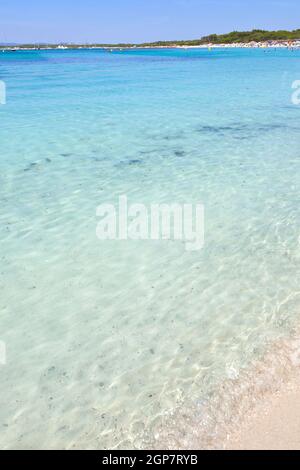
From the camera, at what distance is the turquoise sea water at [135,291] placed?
4406 mm

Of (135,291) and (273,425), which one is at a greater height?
(135,291)

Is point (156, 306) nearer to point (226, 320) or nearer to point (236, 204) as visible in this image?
point (226, 320)

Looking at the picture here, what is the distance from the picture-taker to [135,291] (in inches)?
256

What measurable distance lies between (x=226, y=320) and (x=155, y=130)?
13.3m

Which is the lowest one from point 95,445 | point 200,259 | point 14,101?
point 95,445

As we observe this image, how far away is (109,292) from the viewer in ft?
21.3

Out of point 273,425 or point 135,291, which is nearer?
point 273,425

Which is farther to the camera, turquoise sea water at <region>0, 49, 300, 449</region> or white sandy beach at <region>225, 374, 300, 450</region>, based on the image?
turquoise sea water at <region>0, 49, 300, 449</region>

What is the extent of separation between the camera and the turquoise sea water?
4406 millimetres

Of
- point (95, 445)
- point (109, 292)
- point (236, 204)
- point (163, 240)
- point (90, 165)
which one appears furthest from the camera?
point (90, 165)

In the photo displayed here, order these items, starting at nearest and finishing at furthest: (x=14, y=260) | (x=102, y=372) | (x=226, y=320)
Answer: (x=102, y=372)
(x=226, y=320)
(x=14, y=260)

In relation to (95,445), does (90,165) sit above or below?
above

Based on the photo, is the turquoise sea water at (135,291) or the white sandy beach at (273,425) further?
the turquoise sea water at (135,291)

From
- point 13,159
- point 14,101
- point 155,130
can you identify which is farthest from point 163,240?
point 14,101
